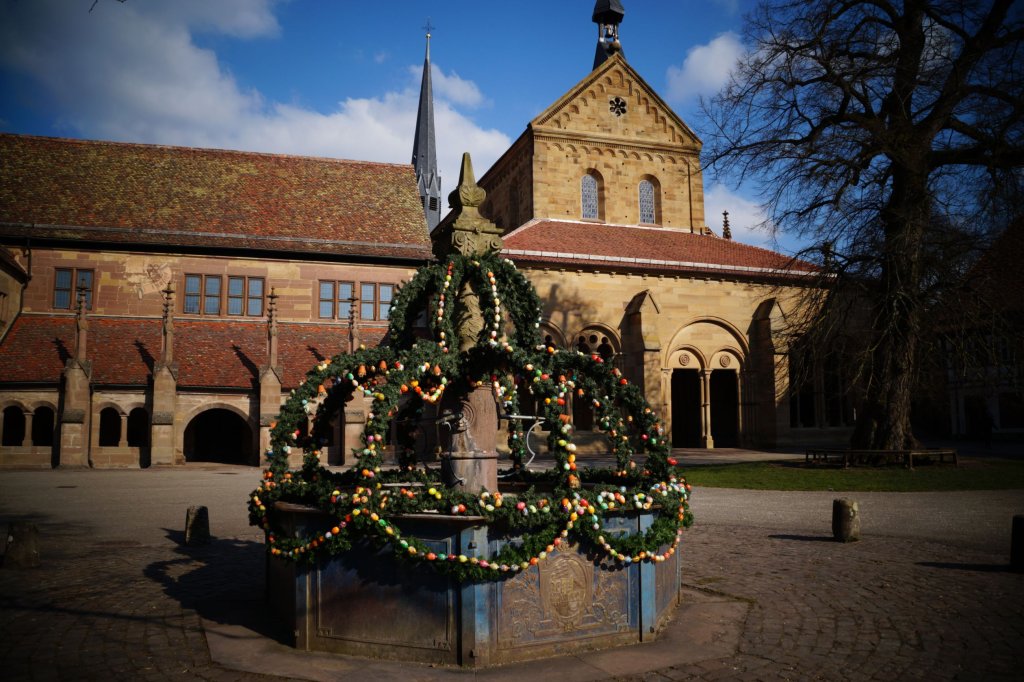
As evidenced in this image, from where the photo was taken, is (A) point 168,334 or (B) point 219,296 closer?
(A) point 168,334

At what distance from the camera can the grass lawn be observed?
17141 mm

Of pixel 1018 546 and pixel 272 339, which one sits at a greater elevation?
pixel 272 339

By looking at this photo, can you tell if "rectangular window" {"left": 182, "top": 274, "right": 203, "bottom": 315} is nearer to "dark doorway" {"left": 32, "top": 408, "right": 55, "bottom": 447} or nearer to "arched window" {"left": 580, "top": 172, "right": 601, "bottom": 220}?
"dark doorway" {"left": 32, "top": 408, "right": 55, "bottom": 447}

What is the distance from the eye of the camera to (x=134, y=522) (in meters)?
13.2

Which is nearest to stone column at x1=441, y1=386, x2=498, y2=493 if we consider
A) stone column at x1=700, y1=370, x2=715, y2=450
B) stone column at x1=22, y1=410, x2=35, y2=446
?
stone column at x1=22, y1=410, x2=35, y2=446

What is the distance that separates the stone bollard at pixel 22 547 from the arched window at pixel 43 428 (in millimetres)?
19791

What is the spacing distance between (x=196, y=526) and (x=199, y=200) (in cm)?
2407

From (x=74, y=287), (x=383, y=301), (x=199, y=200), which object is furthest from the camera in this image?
(x=199, y=200)

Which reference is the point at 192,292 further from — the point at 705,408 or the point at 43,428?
the point at 705,408

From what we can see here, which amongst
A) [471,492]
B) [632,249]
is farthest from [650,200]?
[471,492]

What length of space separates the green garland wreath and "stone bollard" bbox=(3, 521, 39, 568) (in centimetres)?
424

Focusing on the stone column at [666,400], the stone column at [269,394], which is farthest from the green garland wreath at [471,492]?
the stone column at [666,400]

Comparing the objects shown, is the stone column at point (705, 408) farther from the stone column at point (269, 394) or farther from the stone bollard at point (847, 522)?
the stone bollard at point (847, 522)

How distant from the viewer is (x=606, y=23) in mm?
48594
